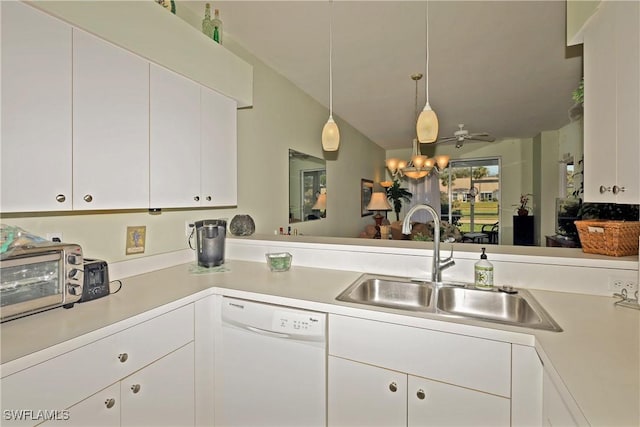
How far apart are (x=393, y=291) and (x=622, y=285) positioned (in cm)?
97

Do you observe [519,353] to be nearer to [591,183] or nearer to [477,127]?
[591,183]

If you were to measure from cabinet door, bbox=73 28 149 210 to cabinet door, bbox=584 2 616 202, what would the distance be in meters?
2.16

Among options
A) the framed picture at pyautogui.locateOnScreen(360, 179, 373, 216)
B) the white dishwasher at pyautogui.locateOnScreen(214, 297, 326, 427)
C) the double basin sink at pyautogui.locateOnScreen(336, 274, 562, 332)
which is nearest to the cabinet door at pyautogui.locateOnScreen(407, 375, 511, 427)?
the double basin sink at pyautogui.locateOnScreen(336, 274, 562, 332)

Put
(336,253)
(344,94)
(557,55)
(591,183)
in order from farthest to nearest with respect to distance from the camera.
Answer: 1. (344,94)
2. (557,55)
3. (336,253)
4. (591,183)

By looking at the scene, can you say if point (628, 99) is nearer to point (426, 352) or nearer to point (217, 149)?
point (426, 352)

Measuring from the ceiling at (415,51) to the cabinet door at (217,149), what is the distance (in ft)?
2.33

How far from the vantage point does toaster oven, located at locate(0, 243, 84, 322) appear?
103 centimetres

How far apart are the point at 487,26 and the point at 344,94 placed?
173 centimetres

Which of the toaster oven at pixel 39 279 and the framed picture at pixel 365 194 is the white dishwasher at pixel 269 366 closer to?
the toaster oven at pixel 39 279

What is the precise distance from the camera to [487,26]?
2.33m

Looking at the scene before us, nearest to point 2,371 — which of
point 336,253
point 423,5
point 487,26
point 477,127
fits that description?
point 336,253

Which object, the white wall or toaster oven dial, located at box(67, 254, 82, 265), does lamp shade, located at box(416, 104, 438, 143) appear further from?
toaster oven dial, located at box(67, 254, 82, 265)

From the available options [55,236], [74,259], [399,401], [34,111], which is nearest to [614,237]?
[399,401]

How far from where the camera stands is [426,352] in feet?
3.68
